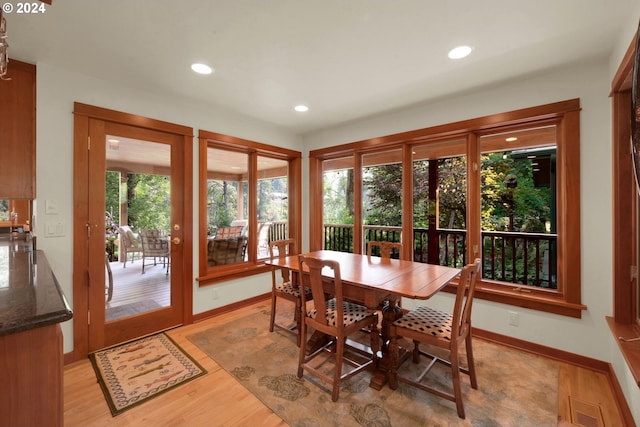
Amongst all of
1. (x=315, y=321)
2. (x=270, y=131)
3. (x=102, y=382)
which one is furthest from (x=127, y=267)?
(x=270, y=131)

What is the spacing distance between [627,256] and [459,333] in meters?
1.38

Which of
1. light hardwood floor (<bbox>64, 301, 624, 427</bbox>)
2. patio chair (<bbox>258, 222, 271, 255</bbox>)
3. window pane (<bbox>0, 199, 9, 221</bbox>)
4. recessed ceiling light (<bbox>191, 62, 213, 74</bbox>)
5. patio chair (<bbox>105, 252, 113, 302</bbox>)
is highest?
recessed ceiling light (<bbox>191, 62, 213, 74</bbox>)

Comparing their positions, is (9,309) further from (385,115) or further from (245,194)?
(385,115)

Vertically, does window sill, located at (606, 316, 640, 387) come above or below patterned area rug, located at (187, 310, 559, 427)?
above

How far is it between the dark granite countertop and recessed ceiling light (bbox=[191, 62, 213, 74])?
1794 mm

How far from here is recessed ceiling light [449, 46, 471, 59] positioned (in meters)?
2.06

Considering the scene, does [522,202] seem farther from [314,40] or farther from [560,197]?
[314,40]

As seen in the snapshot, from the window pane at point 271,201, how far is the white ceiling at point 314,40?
1519mm

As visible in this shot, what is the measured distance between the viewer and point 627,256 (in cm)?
198

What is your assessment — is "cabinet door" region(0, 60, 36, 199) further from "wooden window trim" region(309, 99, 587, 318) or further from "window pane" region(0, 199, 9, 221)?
"wooden window trim" region(309, 99, 587, 318)

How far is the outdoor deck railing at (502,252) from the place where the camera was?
3.05 meters

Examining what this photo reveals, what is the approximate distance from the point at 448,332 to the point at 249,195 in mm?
2978

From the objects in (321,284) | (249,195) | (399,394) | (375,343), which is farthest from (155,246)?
(399,394)

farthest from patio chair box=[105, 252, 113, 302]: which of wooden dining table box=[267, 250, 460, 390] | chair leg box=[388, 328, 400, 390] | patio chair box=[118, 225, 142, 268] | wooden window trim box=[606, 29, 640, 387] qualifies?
wooden window trim box=[606, 29, 640, 387]
